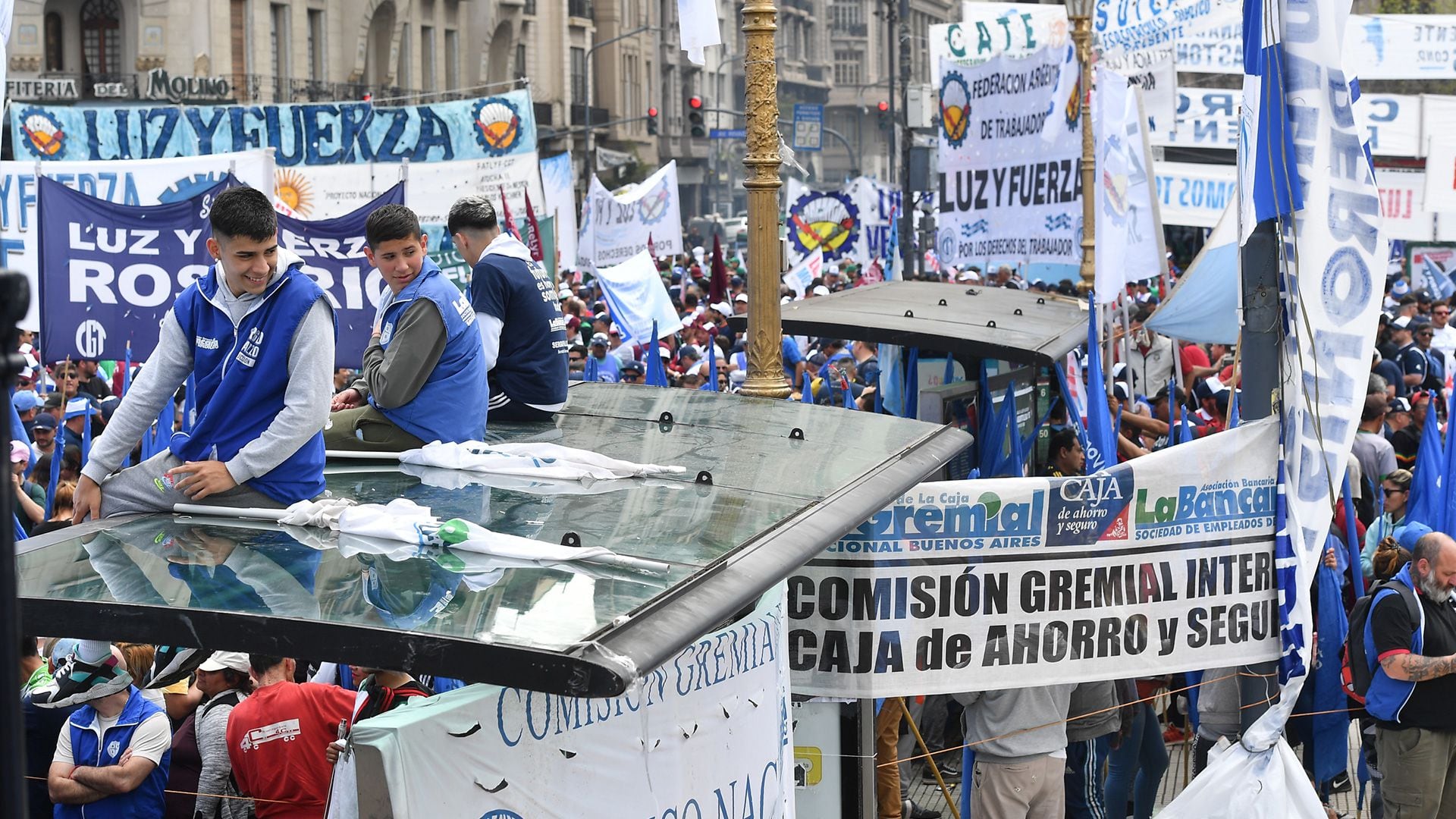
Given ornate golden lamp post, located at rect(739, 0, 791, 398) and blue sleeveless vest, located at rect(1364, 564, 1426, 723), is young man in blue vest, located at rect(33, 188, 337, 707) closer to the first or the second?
ornate golden lamp post, located at rect(739, 0, 791, 398)

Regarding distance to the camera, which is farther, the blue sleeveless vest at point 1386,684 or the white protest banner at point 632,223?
the white protest banner at point 632,223

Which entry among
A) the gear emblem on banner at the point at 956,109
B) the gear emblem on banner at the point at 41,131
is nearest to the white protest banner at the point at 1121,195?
the gear emblem on banner at the point at 956,109

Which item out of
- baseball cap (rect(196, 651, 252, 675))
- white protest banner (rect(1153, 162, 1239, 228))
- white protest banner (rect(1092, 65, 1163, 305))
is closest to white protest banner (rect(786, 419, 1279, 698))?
baseball cap (rect(196, 651, 252, 675))

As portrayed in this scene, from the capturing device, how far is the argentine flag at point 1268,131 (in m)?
6.01

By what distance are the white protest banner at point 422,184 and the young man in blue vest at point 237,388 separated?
14.3 meters

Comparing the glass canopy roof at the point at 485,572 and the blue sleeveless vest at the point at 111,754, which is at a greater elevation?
the glass canopy roof at the point at 485,572

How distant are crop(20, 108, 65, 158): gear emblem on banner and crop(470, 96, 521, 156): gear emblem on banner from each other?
5.30 metres

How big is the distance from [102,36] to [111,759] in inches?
1677

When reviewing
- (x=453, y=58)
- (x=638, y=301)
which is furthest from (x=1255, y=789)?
(x=453, y=58)

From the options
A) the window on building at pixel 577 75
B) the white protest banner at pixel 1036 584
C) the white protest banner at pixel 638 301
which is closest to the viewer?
the white protest banner at pixel 1036 584

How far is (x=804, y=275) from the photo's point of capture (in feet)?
77.3

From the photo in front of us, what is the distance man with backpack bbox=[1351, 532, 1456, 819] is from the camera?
6879 mm

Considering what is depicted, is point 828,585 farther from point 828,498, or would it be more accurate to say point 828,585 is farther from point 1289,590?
point 1289,590

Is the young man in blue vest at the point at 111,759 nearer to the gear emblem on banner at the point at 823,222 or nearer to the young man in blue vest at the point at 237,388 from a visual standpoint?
the young man in blue vest at the point at 237,388
